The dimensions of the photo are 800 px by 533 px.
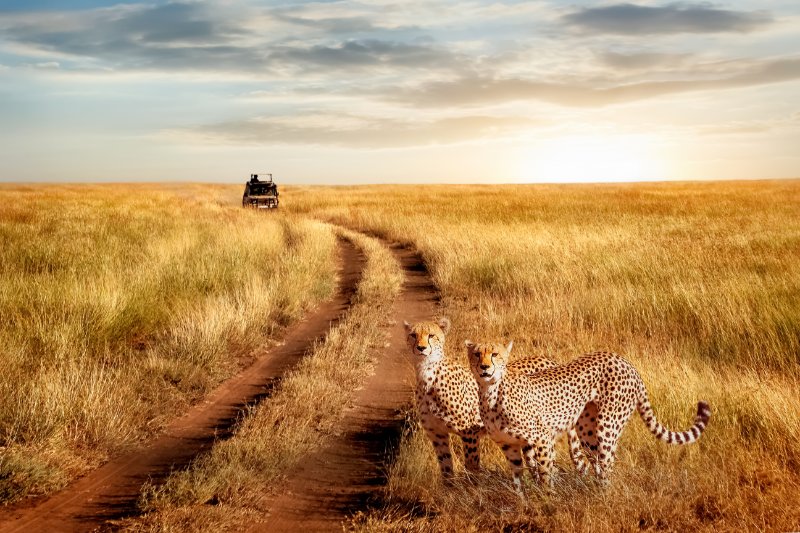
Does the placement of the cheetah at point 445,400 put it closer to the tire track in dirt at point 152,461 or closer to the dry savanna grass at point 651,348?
the dry savanna grass at point 651,348

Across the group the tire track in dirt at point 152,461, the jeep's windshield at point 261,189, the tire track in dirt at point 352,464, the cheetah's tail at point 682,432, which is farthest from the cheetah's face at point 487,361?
the jeep's windshield at point 261,189

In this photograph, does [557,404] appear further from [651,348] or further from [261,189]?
[261,189]

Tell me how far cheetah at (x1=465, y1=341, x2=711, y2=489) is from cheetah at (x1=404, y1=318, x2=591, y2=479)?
0.16 metres

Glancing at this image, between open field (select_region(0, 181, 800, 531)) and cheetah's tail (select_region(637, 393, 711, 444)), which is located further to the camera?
open field (select_region(0, 181, 800, 531))

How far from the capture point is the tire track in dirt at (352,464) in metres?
4.32

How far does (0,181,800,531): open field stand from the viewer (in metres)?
4.05

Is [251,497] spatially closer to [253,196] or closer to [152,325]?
[152,325]

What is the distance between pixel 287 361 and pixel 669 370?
4.10 m

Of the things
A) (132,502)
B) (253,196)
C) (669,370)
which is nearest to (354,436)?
(132,502)

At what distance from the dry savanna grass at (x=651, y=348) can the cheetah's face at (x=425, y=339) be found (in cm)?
83

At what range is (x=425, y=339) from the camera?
4074 millimetres

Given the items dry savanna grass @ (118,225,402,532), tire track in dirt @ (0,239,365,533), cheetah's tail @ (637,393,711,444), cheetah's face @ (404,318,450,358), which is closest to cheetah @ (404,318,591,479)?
cheetah's face @ (404,318,450,358)

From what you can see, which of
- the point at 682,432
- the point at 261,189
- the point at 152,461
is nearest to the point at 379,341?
the point at 152,461

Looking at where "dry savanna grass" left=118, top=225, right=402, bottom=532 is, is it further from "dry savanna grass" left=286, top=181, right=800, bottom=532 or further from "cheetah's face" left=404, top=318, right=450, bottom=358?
"cheetah's face" left=404, top=318, right=450, bottom=358
